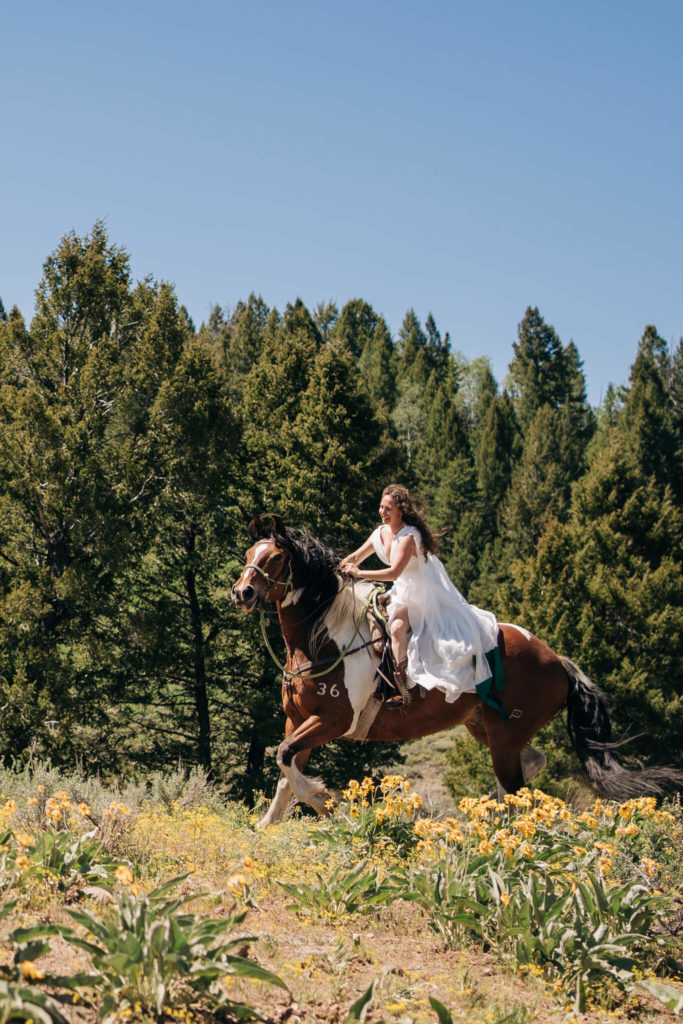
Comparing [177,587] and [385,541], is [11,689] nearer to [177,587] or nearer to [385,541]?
[177,587]

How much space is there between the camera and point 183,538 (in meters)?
24.1

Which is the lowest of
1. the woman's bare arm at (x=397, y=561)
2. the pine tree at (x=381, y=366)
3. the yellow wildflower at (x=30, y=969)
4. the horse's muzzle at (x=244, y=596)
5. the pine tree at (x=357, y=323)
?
the yellow wildflower at (x=30, y=969)

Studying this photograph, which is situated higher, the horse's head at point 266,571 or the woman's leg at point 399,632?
the horse's head at point 266,571

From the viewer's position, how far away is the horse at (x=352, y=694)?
24.8ft

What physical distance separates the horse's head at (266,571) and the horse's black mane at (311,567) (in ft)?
0.07

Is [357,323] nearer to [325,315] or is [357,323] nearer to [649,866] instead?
[325,315]

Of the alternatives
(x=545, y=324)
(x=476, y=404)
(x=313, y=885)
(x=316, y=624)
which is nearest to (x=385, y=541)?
(x=316, y=624)

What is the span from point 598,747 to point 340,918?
4386 mm

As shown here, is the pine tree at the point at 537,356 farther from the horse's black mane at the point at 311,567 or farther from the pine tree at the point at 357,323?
the horse's black mane at the point at 311,567

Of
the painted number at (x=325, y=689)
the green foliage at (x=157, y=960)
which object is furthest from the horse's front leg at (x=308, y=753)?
the green foliage at (x=157, y=960)

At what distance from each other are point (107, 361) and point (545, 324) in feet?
248

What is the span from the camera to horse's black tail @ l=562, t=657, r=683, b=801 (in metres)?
8.38

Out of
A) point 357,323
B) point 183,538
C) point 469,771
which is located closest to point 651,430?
point 469,771

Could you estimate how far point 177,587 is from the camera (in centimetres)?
2436
